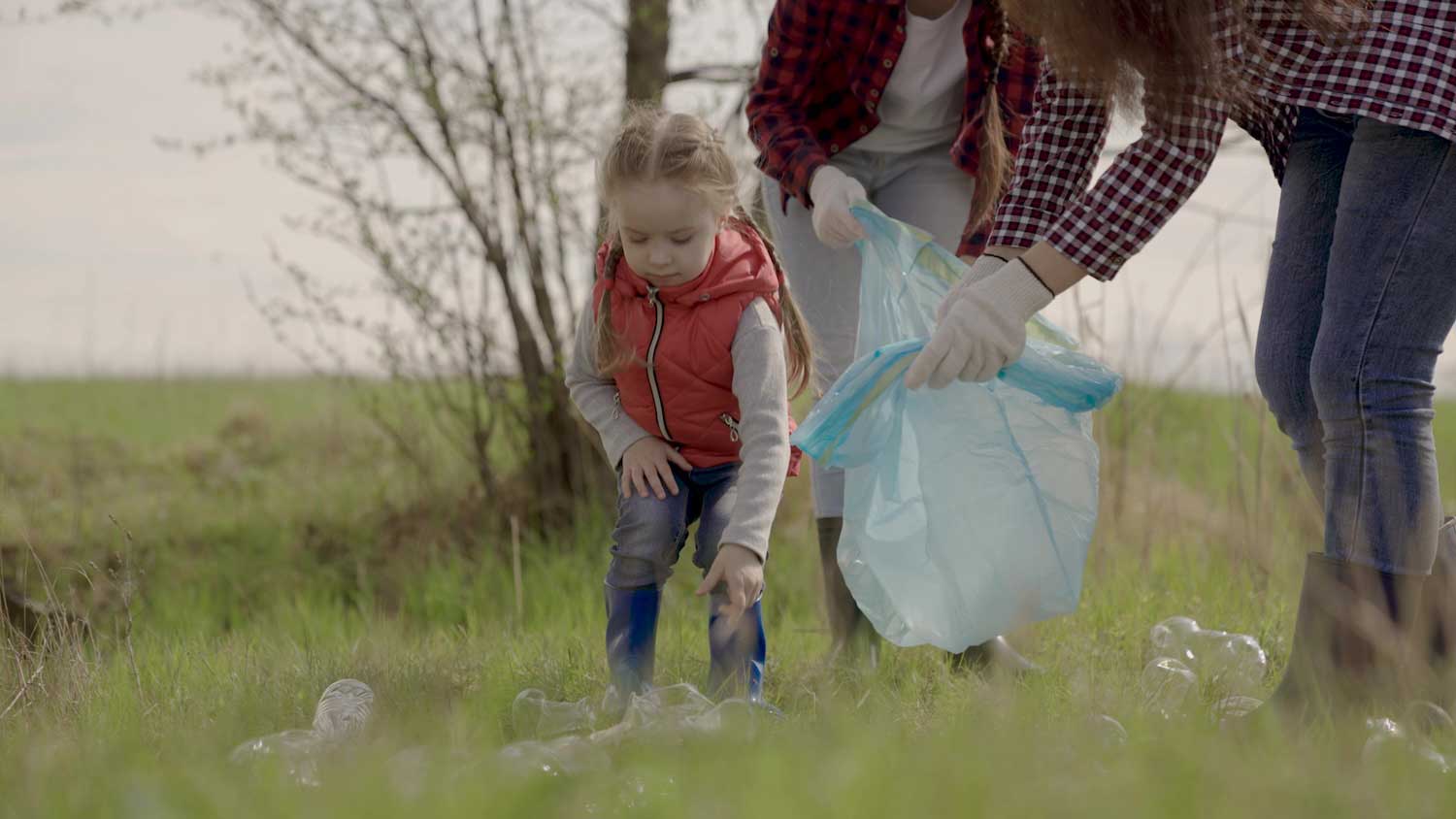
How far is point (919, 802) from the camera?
1.46m

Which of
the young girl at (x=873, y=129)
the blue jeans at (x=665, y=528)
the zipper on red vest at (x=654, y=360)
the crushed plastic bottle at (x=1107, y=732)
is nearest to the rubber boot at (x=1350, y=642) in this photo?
the crushed plastic bottle at (x=1107, y=732)

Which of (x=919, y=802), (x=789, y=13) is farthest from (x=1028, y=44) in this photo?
(x=919, y=802)

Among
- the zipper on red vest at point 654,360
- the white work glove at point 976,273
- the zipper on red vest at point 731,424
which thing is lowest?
the zipper on red vest at point 731,424

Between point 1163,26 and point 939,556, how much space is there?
3.29 ft

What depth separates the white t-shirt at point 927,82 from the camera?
107 inches

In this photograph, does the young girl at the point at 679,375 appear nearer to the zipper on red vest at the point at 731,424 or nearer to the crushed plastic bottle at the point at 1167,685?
the zipper on red vest at the point at 731,424

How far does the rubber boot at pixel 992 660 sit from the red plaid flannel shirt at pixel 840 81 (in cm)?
80

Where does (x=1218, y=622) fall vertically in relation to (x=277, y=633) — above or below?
above

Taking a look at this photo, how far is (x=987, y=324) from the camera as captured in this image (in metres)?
2.06

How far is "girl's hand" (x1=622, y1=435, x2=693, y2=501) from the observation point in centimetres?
246

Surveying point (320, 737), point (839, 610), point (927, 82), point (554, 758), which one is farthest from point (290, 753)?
point (927, 82)

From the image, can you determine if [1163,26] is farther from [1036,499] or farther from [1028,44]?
[1036,499]

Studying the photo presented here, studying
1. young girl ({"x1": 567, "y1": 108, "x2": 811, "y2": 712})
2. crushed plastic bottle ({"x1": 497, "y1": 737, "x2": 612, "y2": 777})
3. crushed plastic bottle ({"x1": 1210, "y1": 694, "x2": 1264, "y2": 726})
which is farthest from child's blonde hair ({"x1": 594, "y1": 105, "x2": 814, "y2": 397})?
crushed plastic bottle ({"x1": 1210, "y1": 694, "x2": 1264, "y2": 726})

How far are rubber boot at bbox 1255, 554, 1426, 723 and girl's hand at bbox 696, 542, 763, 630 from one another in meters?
0.80
